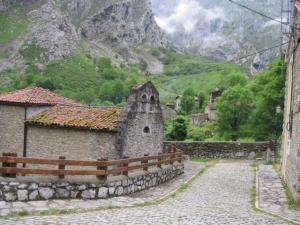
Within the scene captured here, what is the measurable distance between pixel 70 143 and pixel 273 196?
10.2 metres

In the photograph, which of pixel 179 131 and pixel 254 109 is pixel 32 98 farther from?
pixel 254 109

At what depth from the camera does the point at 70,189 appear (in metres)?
11.7

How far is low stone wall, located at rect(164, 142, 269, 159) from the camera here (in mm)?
30172

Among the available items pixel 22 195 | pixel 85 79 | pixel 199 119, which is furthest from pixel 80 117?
pixel 85 79

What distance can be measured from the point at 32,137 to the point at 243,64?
175 metres

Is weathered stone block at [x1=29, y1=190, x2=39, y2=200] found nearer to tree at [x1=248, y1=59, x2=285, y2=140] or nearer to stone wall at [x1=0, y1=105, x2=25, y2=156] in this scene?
stone wall at [x1=0, y1=105, x2=25, y2=156]

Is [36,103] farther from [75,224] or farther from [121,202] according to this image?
[75,224]

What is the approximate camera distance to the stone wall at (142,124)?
19.5 m

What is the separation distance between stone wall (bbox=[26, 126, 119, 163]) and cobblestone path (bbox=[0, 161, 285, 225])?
184 inches

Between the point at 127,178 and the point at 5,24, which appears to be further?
the point at 5,24

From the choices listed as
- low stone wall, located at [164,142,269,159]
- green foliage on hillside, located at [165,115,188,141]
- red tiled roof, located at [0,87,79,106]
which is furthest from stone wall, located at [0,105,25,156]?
green foliage on hillside, located at [165,115,188,141]

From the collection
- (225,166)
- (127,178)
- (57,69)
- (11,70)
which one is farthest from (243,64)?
(127,178)

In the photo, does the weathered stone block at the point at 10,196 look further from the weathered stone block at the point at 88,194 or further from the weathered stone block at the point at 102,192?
the weathered stone block at the point at 102,192

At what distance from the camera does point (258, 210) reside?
40.3 feet
